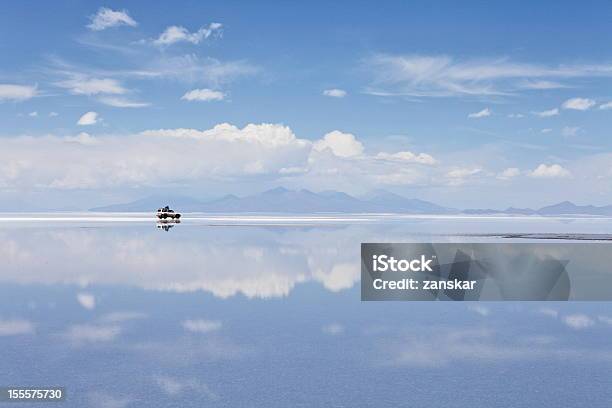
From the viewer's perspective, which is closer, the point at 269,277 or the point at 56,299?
the point at 56,299

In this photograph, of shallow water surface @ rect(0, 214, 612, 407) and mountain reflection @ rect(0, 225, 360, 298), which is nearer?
shallow water surface @ rect(0, 214, 612, 407)

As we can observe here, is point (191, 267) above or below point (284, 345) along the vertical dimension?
above

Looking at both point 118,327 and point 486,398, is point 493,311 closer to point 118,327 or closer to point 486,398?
point 486,398

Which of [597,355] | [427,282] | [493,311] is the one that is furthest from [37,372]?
[427,282]

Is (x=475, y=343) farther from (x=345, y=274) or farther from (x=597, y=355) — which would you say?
(x=345, y=274)

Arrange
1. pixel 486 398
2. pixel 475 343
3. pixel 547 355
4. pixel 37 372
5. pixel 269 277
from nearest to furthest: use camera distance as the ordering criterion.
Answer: pixel 486 398 < pixel 37 372 < pixel 547 355 < pixel 475 343 < pixel 269 277

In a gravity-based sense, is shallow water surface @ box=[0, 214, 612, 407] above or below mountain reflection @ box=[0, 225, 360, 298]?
below

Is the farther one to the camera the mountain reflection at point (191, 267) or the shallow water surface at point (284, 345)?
the mountain reflection at point (191, 267)

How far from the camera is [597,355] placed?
15773mm

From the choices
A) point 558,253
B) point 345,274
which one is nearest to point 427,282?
point 345,274

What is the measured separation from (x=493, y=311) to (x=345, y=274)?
1053 centimetres

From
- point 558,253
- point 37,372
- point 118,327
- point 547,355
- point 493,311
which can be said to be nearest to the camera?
point 37,372

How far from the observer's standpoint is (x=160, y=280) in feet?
94.2

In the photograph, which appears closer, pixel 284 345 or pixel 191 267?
pixel 284 345
